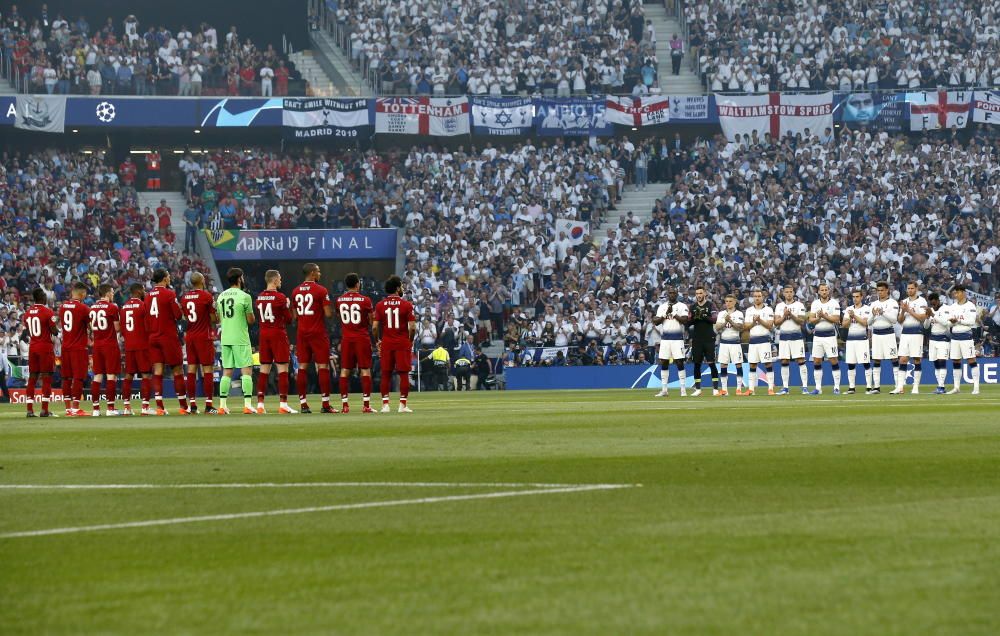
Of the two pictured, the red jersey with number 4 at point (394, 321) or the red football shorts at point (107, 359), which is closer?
the red jersey with number 4 at point (394, 321)

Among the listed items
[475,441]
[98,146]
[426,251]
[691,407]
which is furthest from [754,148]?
[475,441]

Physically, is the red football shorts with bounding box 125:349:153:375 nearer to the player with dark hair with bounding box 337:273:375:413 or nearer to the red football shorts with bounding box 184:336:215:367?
the red football shorts with bounding box 184:336:215:367

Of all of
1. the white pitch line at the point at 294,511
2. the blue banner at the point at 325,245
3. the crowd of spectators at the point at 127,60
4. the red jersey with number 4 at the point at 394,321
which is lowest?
the white pitch line at the point at 294,511

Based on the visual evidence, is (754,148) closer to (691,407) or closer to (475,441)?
(691,407)

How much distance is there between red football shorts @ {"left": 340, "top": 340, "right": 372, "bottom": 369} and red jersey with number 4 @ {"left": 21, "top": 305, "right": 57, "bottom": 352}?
17.9 ft

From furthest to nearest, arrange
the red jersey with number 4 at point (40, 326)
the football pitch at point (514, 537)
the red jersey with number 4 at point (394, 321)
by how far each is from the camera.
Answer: the red jersey with number 4 at point (40, 326) < the red jersey with number 4 at point (394, 321) < the football pitch at point (514, 537)

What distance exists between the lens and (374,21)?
57.7 metres

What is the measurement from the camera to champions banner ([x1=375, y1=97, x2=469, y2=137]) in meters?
53.8

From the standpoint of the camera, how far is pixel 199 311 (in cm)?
2398

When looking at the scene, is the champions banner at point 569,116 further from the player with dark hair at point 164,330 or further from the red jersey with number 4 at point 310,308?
the red jersey with number 4 at point 310,308

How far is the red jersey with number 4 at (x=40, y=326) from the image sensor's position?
84.6 feet

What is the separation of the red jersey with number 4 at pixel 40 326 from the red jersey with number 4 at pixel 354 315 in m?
5.48

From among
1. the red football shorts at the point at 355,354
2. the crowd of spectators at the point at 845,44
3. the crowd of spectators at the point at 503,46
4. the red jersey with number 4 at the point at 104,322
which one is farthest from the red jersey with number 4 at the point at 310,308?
the crowd of spectators at the point at 845,44

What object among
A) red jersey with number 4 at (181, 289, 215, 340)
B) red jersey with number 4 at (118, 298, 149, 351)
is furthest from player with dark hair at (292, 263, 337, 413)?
red jersey with number 4 at (118, 298, 149, 351)
